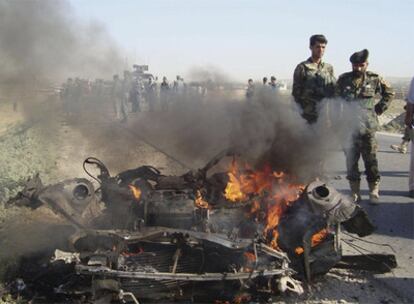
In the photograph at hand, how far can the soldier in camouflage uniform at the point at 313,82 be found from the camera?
23.5 feet

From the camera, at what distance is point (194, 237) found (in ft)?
13.8

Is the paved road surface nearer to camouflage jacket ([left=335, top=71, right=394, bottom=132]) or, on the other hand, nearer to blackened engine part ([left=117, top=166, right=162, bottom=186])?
camouflage jacket ([left=335, top=71, right=394, bottom=132])

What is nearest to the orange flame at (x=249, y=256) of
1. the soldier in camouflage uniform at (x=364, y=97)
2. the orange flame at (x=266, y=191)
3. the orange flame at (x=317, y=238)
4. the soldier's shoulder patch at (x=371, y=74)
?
the orange flame at (x=266, y=191)

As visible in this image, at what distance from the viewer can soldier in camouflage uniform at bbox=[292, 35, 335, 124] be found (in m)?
7.15

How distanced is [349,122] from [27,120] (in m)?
9.90

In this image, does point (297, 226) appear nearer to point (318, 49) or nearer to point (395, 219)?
point (395, 219)

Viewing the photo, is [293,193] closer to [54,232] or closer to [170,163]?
[54,232]

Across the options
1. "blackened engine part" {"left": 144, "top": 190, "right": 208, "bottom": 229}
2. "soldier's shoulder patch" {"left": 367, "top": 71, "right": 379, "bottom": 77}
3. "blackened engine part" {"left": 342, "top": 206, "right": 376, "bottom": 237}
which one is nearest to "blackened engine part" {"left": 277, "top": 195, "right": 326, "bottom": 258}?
"blackened engine part" {"left": 342, "top": 206, "right": 376, "bottom": 237}

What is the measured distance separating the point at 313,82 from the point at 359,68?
0.71m

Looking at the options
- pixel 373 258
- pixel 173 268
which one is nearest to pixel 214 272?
pixel 173 268

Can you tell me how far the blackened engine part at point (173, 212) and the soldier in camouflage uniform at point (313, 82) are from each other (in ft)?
10.1

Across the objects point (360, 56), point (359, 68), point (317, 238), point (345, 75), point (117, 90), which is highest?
point (360, 56)

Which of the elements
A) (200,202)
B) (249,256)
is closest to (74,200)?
(200,202)

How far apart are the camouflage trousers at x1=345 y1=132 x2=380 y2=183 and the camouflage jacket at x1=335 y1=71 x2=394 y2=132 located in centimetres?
16
